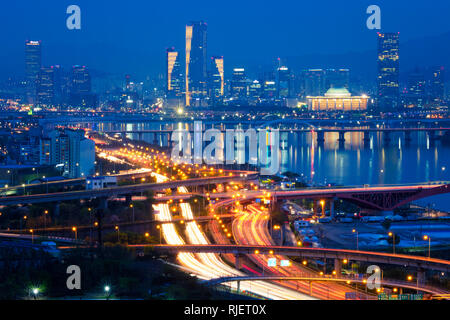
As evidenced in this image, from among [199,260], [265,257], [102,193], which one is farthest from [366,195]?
[199,260]

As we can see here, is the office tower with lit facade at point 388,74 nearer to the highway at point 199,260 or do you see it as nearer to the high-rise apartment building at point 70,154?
the high-rise apartment building at point 70,154

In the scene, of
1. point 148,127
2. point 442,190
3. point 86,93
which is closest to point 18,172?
point 442,190

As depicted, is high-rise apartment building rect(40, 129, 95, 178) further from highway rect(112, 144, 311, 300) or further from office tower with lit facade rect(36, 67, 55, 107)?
office tower with lit facade rect(36, 67, 55, 107)

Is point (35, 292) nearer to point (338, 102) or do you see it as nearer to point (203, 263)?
point (203, 263)

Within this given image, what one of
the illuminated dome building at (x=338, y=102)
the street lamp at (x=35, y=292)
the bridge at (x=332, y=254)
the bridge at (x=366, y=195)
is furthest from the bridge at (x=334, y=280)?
the illuminated dome building at (x=338, y=102)
